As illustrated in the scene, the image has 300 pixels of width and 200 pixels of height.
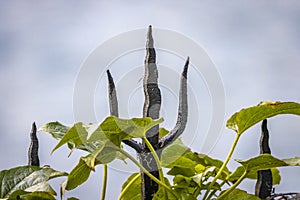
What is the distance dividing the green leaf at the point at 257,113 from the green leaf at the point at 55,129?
221 mm

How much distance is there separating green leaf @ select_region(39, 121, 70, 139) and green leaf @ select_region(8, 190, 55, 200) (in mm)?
78

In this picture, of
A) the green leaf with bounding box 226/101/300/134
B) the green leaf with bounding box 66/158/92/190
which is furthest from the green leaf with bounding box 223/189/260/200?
the green leaf with bounding box 66/158/92/190

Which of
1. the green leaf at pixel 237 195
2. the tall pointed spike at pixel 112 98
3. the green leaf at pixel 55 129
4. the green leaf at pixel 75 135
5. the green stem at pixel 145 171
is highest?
the tall pointed spike at pixel 112 98

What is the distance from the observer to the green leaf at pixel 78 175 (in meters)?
0.60

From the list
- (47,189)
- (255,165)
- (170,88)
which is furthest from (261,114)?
(47,189)

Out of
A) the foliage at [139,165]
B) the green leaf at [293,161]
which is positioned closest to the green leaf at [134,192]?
the foliage at [139,165]

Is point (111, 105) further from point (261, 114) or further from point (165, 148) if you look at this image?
point (261, 114)

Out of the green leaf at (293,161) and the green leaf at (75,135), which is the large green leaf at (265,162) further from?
the green leaf at (75,135)

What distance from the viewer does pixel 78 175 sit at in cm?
61

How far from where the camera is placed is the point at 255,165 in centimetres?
59

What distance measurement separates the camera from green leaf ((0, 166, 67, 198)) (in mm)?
621

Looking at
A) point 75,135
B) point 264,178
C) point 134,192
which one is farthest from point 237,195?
point 75,135

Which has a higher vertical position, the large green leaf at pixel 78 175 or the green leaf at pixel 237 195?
the large green leaf at pixel 78 175

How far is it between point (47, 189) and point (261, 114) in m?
0.29
